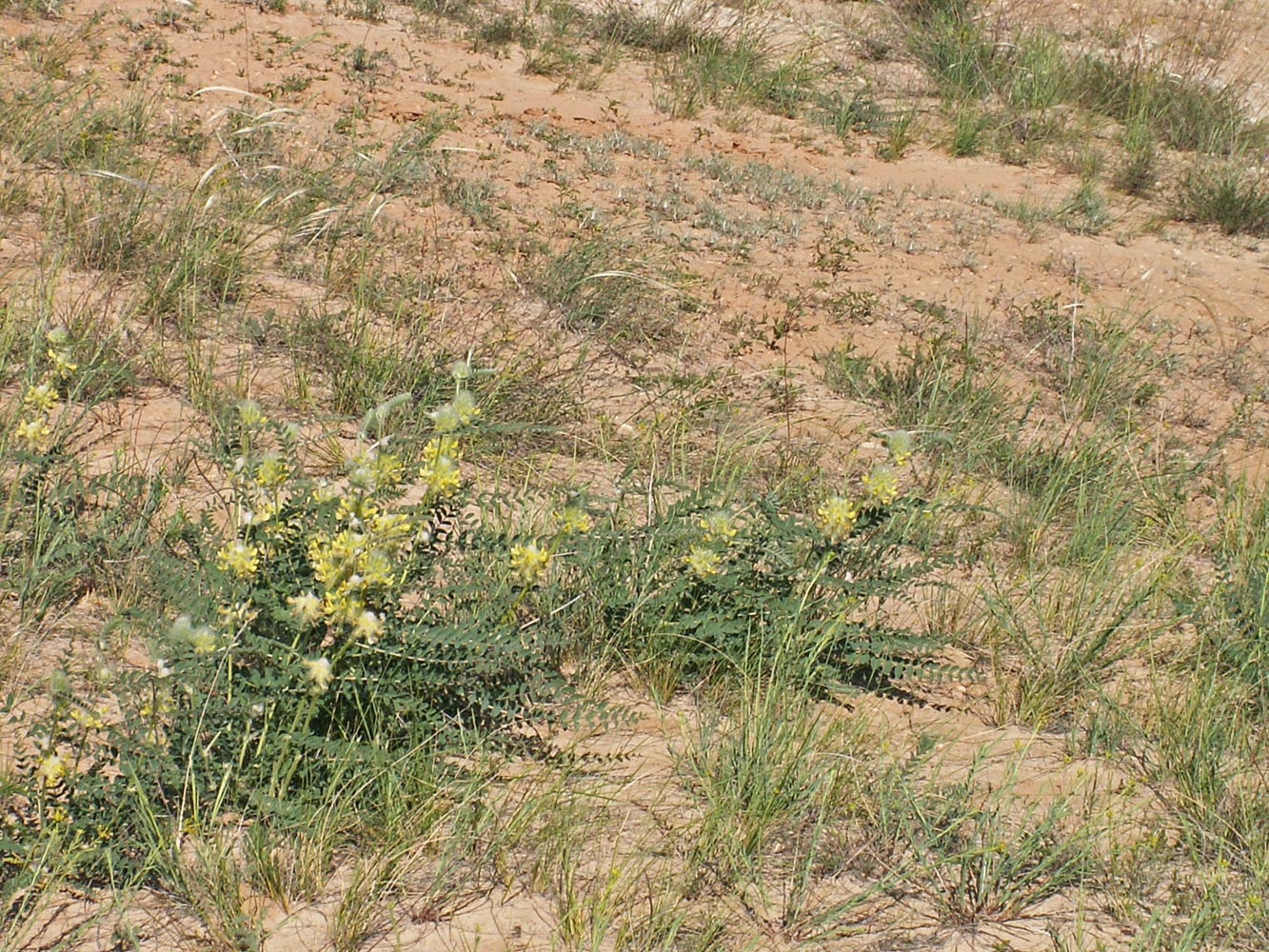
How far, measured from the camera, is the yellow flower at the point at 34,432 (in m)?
3.32

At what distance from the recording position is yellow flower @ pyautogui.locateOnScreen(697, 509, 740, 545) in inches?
126

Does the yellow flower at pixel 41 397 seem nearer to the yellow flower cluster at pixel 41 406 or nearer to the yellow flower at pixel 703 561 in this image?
the yellow flower cluster at pixel 41 406

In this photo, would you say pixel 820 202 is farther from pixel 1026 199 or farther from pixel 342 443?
pixel 342 443

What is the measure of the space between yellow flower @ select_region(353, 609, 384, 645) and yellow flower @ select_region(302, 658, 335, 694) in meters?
0.08

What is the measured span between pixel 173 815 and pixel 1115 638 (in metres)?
2.37

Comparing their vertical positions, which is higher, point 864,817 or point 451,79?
point 451,79

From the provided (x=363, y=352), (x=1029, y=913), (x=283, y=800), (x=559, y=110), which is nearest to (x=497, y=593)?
(x=283, y=800)

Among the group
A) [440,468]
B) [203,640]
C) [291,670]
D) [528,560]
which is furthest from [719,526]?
[203,640]

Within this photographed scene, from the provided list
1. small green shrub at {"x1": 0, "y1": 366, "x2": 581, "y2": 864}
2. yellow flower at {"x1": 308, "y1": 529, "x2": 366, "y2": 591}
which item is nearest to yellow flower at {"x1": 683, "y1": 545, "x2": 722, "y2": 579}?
small green shrub at {"x1": 0, "y1": 366, "x2": 581, "y2": 864}

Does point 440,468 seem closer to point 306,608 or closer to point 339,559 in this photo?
point 339,559

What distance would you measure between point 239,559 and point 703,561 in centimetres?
108

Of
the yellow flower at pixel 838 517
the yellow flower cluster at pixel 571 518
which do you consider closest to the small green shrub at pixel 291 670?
the yellow flower cluster at pixel 571 518

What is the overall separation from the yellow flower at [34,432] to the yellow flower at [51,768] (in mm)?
1194

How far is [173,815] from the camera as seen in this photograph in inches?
96.3
